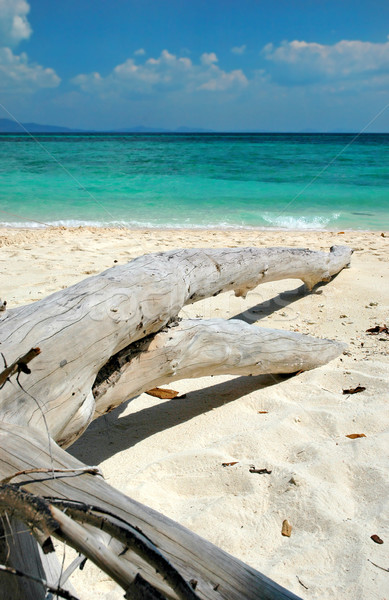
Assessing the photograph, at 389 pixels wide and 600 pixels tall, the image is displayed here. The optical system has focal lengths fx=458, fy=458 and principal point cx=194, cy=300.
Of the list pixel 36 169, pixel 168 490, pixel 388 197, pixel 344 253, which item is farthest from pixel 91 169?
pixel 168 490

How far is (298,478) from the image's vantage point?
2.00 metres

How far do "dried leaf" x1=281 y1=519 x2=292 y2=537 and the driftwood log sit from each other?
0.76 m

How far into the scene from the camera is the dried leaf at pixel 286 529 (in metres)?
1.75

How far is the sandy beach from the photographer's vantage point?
1614 millimetres

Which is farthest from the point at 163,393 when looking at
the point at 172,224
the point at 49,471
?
the point at 172,224

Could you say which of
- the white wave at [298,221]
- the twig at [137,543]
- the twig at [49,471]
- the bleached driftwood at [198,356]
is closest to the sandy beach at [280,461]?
the bleached driftwood at [198,356]

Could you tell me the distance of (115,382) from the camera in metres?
2.09

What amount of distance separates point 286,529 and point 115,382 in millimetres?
936

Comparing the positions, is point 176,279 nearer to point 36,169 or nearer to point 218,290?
point 218,290

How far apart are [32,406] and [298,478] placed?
1164mm

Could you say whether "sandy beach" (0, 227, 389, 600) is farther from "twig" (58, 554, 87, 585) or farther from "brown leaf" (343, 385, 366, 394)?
"twig" (58, 554, 87, 585)

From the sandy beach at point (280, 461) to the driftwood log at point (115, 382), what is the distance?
29cm

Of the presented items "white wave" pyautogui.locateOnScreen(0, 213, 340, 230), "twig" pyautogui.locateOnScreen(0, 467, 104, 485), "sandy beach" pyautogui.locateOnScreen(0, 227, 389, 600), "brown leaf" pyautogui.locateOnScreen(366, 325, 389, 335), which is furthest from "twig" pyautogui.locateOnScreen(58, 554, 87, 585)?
"white wave" pyautogui.locateOnScreen(0, 213, 340, 230)

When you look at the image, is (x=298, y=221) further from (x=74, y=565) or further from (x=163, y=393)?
(x=74, y=565)
